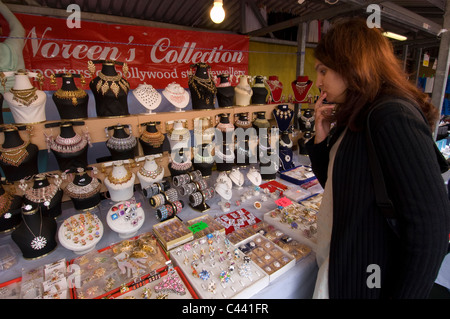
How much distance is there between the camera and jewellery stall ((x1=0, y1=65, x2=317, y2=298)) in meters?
1.20

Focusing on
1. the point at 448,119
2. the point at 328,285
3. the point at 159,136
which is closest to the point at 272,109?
the point at 159,136

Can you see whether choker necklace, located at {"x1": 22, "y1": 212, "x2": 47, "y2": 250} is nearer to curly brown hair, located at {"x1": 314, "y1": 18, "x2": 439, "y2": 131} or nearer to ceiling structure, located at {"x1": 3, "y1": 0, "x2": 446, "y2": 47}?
curly brown hair, located at {"x1": 314, "y1": 18, "x2": 439, "y2": 131}

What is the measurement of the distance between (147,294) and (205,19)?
4.27 metres

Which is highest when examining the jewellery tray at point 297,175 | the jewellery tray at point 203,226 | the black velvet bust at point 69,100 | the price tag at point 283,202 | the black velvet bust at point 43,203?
the black velvet bust at point 69,100

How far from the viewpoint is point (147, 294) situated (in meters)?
A: 1.12

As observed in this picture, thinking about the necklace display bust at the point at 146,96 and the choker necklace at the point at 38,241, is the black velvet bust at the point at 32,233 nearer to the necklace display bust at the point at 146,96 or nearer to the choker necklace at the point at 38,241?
the choker necklace at the point at 38,241

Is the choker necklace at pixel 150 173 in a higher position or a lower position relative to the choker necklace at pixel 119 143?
lower

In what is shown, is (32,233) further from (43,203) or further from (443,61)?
(443,61)

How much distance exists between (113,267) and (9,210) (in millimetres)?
799

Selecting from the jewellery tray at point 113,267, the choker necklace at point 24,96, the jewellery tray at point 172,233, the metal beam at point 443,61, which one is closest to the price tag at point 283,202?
the jewellery tray at point 172,233

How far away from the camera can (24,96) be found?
1.59 m

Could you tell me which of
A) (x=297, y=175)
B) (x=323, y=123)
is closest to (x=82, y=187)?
(x=323, y=123)

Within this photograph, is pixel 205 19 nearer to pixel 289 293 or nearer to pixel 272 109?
pixel 272 109

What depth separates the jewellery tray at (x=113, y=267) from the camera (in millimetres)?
1142
